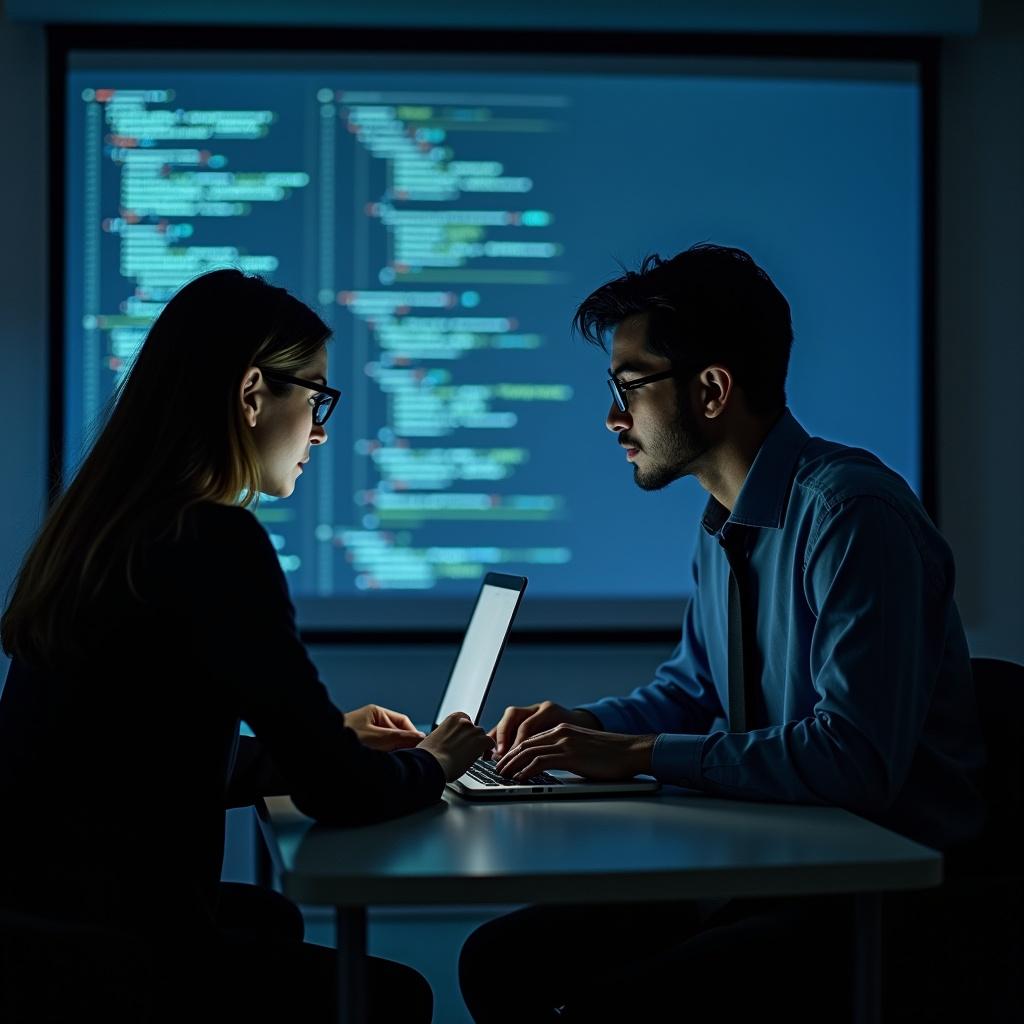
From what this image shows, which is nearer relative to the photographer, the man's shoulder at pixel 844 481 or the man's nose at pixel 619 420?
the man's shoulder at pixel 844 481

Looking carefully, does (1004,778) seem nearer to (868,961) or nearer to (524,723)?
(868,961)

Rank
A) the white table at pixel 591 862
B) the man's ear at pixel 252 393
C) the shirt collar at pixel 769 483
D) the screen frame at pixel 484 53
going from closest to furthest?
the white table at pixel 591 862 < the man's ear at pixel 252 393 < the shirt collar at pixel 769 483 < the screen frame at pixel 484 53

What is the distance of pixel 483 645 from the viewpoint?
1893 mm

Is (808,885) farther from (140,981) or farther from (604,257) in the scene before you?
(604,257)

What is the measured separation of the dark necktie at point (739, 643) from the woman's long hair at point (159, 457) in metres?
0.72

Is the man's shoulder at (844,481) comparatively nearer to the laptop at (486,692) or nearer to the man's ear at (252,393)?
the laptop at (486,692)

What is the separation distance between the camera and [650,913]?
169cm

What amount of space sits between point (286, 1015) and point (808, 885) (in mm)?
587

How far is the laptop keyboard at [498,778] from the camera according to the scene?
5.00ft

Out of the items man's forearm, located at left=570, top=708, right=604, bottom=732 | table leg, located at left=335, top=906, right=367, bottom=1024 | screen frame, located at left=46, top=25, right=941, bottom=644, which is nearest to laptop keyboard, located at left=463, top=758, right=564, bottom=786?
man's forearm, located at left=570, top=708, right=604, bottom=732

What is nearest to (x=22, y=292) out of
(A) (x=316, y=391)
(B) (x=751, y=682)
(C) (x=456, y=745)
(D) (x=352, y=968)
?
(A) (x=316, y=391)

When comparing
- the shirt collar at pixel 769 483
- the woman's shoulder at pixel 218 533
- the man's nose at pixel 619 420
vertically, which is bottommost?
the woman's shoulder at pixel 218 533

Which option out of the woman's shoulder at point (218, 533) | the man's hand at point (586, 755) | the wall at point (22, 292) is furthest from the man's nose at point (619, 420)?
the wall at point (22, 292)

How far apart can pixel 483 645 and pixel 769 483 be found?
1.77 ft
